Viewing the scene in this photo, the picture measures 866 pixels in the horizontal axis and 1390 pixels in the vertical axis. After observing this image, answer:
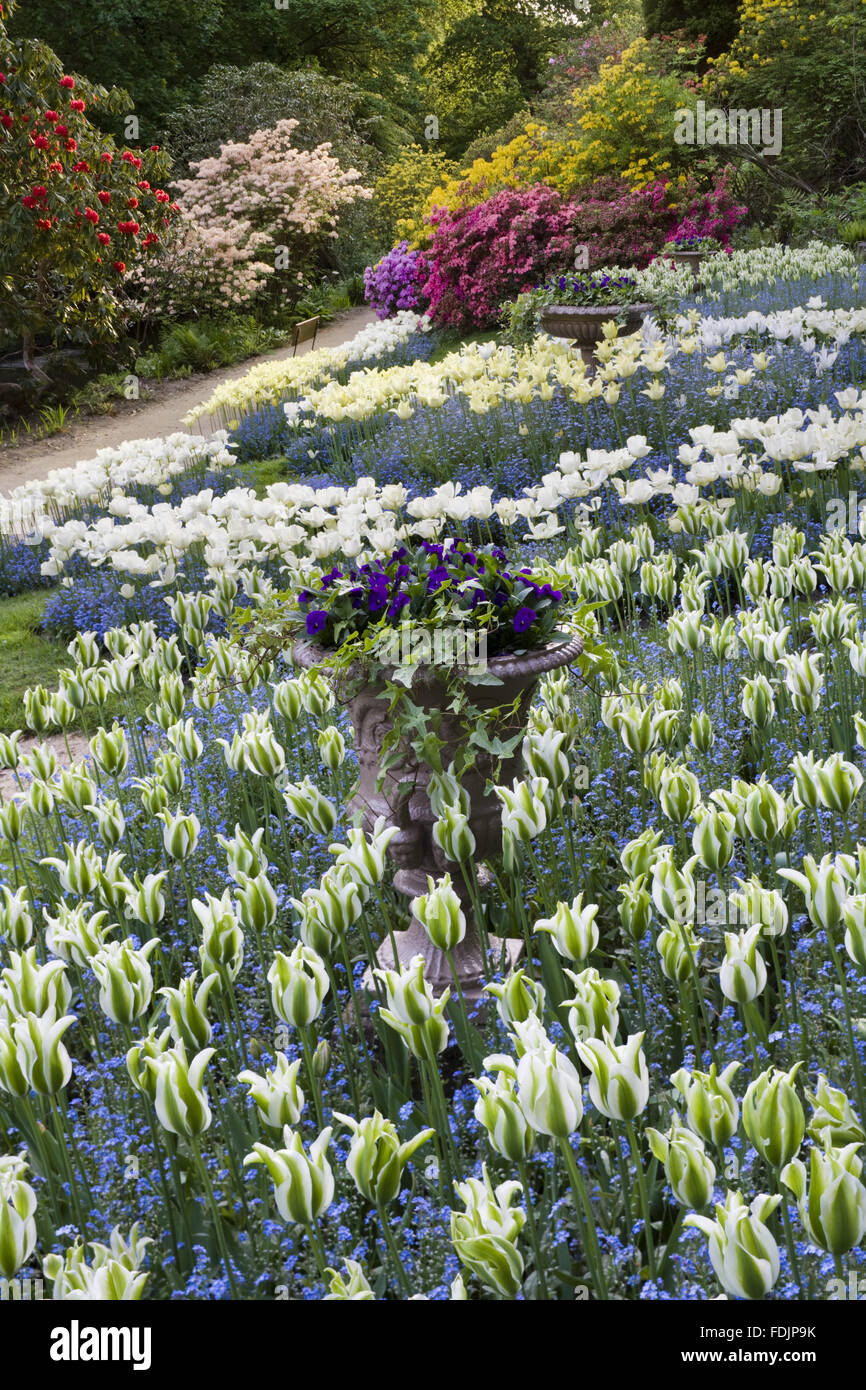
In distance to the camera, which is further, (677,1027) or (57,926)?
(677,1027)

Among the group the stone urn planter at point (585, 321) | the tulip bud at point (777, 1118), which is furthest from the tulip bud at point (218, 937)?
the stone urn planter at point (585, 321)

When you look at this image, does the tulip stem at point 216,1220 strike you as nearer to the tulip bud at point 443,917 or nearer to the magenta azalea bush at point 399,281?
the tulip bud at point 443,917

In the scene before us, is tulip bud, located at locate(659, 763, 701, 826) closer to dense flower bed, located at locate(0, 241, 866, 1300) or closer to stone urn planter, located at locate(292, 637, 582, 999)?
dense flower bed, located at locate(0, 241, 866, 1300)

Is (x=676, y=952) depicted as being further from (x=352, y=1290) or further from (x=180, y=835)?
(x=180, y=835)

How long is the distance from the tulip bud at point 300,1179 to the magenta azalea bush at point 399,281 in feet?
55.8

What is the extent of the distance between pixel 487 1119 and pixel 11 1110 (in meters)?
1.32

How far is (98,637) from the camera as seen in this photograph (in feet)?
22.7

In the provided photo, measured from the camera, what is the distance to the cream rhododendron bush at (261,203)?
20203 mm

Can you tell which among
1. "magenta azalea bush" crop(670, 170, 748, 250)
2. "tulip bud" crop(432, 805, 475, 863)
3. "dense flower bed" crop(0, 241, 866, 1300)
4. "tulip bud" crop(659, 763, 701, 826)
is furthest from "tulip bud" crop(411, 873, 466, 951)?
"magenta azalea bush" crop(670, 170, 748, 250)

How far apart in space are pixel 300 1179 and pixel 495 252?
14.9m

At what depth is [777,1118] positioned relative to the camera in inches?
51.9

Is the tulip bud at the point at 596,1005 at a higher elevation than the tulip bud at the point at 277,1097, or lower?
higher

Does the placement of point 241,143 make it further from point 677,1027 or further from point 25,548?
point 677,1027

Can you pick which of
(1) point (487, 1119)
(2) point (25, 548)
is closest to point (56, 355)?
(2) point (25, 548)
